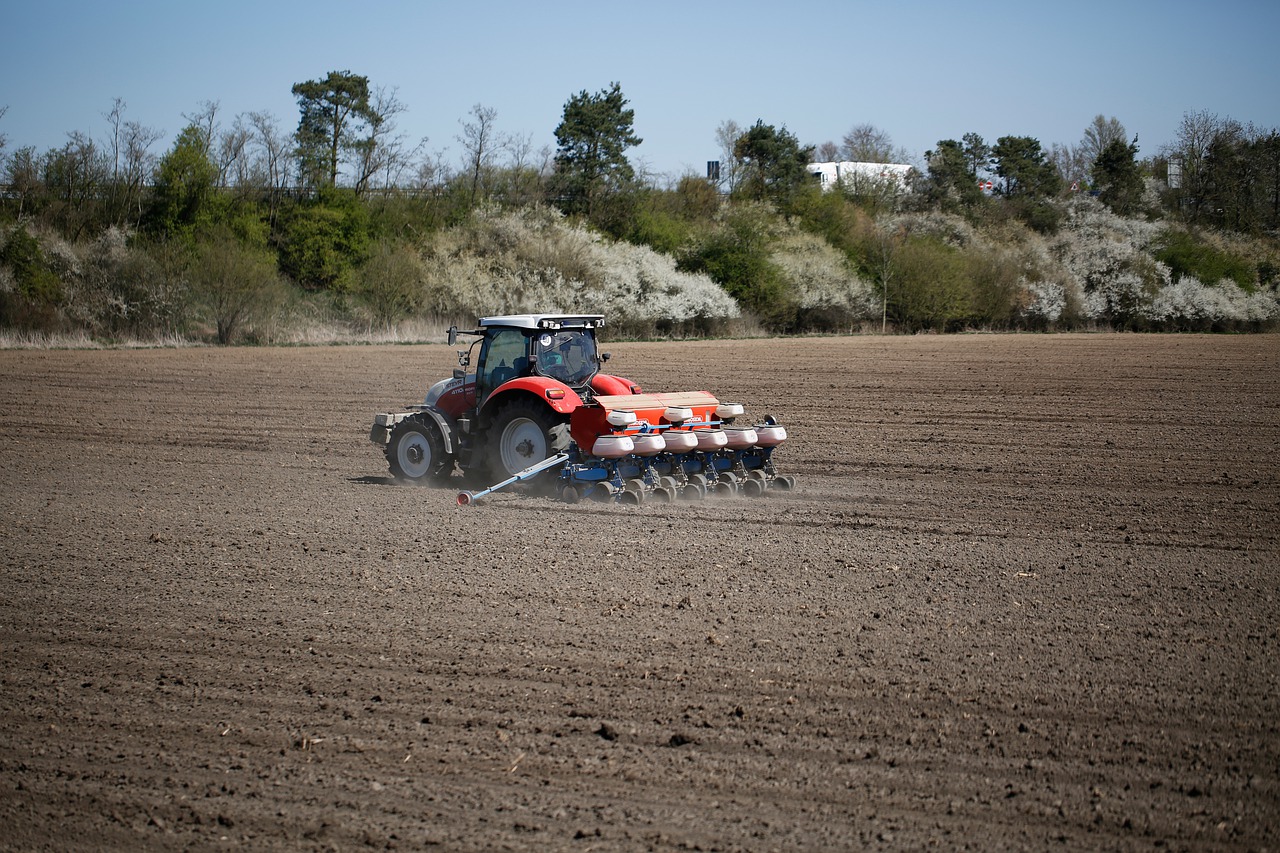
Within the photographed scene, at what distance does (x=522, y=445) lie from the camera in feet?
38.1

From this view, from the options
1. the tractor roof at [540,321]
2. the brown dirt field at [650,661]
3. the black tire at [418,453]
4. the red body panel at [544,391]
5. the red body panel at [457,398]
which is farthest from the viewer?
the red body panel at [457,398]

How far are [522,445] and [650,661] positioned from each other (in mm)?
5760

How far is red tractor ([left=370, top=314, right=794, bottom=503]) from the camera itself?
1082 cm

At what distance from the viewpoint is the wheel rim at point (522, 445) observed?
11453 mm

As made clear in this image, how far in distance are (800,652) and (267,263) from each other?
38338 millimetres

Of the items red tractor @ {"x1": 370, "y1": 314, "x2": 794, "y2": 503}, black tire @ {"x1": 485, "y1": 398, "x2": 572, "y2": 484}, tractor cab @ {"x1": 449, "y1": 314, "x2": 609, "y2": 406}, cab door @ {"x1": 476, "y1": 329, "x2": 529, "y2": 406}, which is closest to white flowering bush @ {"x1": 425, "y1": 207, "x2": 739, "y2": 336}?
red tractor @ {"x1": 370, "y1": 314, "x2": 794, "y2": 503}

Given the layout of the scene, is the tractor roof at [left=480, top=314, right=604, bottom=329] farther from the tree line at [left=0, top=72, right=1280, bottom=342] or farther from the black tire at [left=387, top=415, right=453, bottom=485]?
the tree line at [left=0, top=72, right=1280, bottom=342]

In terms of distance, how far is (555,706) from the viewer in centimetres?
543

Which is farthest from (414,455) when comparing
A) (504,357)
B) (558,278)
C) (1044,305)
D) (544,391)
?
(1044,305)

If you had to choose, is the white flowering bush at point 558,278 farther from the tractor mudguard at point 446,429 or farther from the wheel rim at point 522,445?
the wheel rim at point 522,445

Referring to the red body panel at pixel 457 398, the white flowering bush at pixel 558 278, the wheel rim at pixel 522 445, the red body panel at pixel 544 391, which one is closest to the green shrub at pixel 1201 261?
the white flowering bush at pixel 558 278

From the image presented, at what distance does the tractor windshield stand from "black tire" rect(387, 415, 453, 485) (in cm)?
138

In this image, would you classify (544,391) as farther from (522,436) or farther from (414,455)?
(414,455)

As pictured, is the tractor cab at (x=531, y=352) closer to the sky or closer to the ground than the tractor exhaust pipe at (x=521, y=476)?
closer to the sky
